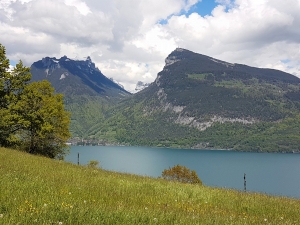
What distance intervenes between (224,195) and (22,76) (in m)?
36.3

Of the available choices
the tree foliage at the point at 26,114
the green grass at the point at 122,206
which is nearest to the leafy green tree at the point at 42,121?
the tree foliage at the point at 26,114

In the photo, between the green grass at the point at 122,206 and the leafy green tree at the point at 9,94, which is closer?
the green grass at the point at 122,206

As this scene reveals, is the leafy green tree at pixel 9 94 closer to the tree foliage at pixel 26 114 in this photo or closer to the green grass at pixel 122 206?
the tree foliage at pixel 26 114

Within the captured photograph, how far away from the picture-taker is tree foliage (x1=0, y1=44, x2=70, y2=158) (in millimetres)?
40250

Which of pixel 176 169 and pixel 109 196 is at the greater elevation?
pixel 109 196

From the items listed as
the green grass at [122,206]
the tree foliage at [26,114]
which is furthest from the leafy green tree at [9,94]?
the green grass at [122,206]

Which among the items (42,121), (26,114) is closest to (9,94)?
(26,114)

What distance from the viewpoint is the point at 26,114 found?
4112 centimetres

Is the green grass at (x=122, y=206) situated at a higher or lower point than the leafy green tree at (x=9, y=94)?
lower

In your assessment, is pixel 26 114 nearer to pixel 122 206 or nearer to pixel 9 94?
pixel 9 94

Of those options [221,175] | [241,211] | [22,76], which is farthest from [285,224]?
[221,175]

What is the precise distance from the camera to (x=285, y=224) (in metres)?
8.58

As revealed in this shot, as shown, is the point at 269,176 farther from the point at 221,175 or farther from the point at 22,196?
the point at 22,196

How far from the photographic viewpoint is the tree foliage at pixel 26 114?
40.2 m
